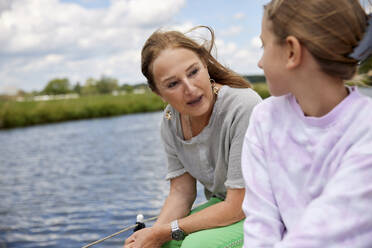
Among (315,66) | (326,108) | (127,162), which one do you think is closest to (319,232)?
(326,108)

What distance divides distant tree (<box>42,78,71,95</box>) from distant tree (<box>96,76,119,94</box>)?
6490mm

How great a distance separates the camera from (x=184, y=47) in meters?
2.06

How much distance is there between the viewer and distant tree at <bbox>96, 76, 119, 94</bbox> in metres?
76.1

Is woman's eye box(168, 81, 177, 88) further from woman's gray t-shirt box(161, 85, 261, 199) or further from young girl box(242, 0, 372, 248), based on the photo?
young girl box(242, 0, 372, 248)

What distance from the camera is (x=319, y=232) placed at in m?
1.19

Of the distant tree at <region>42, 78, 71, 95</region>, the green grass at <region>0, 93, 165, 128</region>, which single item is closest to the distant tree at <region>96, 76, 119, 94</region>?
the distant tree at <region>42, 78, 71, 95</region>

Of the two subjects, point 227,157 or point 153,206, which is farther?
point 153,206

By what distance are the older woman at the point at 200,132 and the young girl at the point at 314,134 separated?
62 cm

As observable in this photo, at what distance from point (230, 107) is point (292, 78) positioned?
882 mm

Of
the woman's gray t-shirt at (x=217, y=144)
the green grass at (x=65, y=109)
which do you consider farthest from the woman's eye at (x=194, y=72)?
the green grass at (x=65, y=109)

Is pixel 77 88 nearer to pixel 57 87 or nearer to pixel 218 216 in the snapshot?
pixel 57 87

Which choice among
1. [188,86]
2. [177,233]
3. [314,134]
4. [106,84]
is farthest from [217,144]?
[106,84]

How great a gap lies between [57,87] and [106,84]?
1157cm

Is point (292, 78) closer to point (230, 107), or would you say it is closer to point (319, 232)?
point (319, 232)
